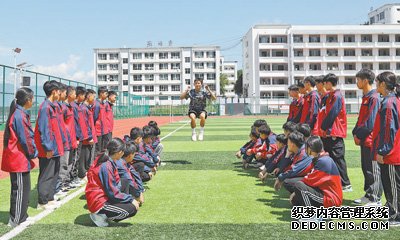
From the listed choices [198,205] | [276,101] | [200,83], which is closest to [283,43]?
[276,101]

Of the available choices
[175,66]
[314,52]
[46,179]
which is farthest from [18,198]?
[175,66]

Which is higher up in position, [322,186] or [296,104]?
[296,104]

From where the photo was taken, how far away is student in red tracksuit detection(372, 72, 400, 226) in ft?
15.0

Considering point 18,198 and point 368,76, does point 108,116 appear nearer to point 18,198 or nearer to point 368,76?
point 18,198

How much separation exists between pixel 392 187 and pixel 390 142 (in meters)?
0.57

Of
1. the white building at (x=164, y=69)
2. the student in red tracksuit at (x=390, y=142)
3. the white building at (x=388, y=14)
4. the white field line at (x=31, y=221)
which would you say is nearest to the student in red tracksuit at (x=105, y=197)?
the white field line at (x=31, y=221)

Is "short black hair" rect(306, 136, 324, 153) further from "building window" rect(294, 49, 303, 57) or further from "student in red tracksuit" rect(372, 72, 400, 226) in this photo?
Answer: "building window" rect(294, 49, 303, 57)

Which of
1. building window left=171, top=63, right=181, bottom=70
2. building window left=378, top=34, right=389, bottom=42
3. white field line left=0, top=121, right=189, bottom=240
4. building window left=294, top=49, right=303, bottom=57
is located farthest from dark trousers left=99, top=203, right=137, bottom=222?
building window left=171, top=63, right=181, bottom=70

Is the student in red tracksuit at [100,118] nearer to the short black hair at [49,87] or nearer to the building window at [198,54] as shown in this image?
the short black hair at [49,87]

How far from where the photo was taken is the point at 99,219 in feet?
15.6

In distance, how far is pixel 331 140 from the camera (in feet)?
21.8

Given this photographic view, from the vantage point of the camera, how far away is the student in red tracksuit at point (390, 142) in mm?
4559

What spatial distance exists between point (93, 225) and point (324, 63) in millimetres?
62523

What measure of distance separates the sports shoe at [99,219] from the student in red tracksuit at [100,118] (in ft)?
12.0
